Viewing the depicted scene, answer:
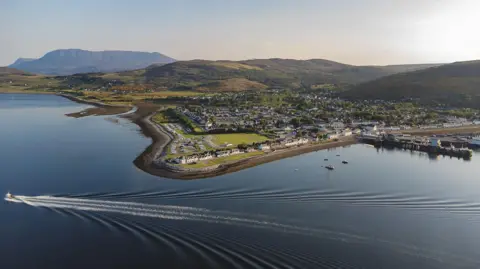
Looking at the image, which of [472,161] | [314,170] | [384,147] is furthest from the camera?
[384,147]

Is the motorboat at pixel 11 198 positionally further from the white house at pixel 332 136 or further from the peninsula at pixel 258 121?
the white house at pixel 332 136

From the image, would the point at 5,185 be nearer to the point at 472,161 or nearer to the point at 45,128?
the point at 45,128

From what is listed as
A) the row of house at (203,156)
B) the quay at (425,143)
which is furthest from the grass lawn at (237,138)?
the quay at (425,143)

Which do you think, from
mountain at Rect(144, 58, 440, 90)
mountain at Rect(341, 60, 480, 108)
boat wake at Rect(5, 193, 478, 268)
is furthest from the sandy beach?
mountain at Rect(144, 58, 440, 90)

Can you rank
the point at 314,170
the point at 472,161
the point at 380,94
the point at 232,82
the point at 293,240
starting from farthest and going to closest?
the point at 232,82 < the point at 380,94 < the point at 472,161 < the point at 314,170 < the point at 293,240

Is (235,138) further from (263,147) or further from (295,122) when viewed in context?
(295,122)

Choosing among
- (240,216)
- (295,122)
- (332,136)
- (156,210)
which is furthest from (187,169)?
(295,122)

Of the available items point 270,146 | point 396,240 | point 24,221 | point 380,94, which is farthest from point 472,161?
point 380,94
